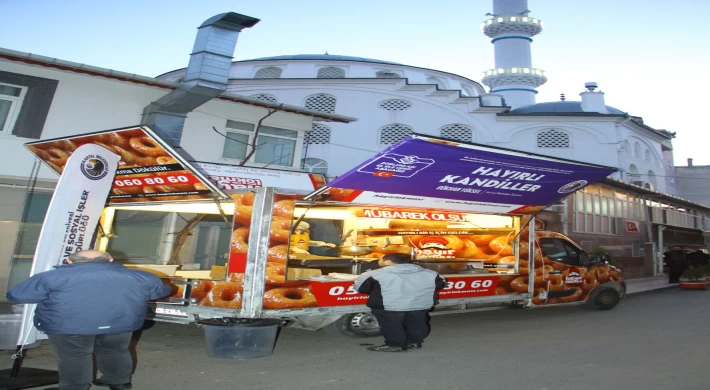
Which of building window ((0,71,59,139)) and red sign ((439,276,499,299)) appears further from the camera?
building window ((0,71,59,139))

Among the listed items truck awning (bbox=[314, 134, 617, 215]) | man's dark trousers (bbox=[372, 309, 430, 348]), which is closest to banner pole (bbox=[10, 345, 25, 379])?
truck awning (bbox=[314, 134, 617, 215])

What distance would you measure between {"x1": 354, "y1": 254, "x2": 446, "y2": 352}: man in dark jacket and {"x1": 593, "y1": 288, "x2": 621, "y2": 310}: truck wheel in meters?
6.08

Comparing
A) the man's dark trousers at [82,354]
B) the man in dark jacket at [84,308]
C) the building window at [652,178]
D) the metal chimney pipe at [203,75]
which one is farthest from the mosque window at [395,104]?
the man's dark trousers at [82,354]

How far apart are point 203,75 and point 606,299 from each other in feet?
36.7

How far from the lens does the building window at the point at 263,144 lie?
1526cm

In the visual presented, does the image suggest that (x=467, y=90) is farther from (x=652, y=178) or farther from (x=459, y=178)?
(x=459, y=178)

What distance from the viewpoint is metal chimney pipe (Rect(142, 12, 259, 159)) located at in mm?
12352

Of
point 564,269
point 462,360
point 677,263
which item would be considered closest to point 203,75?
point 462,360

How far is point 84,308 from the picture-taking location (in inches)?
159

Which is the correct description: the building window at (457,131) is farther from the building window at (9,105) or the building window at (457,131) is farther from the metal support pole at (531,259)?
the building window at (9,105)

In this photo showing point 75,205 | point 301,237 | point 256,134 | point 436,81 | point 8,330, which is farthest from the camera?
point 436,81

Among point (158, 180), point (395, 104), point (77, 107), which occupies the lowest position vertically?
point (158, 180)

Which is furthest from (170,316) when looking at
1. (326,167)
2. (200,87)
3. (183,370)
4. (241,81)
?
(241,81)

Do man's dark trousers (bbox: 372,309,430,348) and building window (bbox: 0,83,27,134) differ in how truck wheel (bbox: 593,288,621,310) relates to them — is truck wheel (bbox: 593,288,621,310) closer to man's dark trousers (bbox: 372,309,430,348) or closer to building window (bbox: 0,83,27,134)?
man's dark trousers (bbox: 372,309,430,348)
